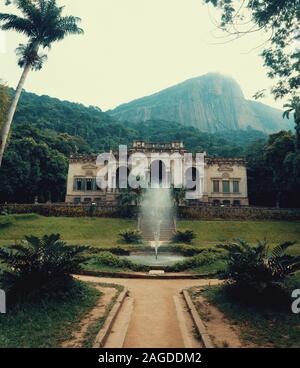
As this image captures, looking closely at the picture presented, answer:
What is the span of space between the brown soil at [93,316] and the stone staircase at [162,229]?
1727 cm

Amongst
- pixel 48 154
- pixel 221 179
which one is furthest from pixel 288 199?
pixel 48 154

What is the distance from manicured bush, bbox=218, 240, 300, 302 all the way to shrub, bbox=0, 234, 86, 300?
180 inches

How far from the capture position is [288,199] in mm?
43250

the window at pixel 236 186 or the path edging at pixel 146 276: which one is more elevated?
the window at pixel 236 186

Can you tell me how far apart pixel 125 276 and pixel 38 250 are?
221 inches

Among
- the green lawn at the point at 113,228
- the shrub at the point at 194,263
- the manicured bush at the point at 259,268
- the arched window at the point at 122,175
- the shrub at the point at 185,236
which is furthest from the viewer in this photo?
the arched window at the point at 122,175

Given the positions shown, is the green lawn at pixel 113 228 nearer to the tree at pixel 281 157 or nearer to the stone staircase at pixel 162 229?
Answer: the stone staircase at pixel 162 229

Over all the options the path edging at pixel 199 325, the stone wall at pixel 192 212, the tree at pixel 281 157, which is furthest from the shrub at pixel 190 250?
the tree at pixel 281 157

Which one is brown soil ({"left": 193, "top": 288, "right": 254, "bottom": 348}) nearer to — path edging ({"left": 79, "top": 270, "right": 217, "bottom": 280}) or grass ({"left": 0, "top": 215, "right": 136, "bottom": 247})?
path edging ({"left": 79, "top": 270, "right": 217, "bottom": 280})

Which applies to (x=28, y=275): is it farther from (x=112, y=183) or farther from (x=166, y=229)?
(x=112, y=183)

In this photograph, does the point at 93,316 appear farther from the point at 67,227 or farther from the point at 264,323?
the point at 67,227

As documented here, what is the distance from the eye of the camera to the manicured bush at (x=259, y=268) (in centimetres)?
809

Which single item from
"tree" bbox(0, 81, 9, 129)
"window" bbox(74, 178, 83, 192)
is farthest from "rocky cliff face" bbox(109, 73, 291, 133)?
"tree" bbox(0, 81, 9, 129)

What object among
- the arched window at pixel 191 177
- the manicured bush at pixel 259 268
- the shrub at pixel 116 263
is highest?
the arched window at pixel 191 177
